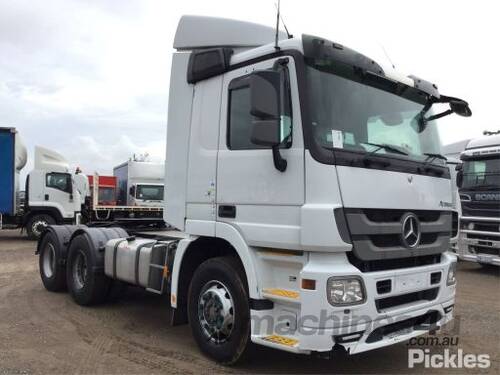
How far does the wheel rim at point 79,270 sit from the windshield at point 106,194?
1964 cm

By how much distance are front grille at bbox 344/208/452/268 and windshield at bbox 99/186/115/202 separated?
23825 mm

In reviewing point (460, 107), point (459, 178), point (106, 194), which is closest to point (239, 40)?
point (460, 107)

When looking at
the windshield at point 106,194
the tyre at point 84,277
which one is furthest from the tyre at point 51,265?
the windshield at point 106,194

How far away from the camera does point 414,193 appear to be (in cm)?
453

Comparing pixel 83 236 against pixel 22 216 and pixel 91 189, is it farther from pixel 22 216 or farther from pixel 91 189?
pixel 91 189

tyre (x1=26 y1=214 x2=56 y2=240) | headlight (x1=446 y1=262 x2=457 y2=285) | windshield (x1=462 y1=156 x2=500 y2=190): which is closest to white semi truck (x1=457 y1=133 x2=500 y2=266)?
windshield (x1=462 y1=156 x2=500 y2=190)

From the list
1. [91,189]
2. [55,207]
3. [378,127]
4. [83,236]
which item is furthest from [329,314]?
[91,189]

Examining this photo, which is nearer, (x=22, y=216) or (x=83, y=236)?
(x=83, y=236)

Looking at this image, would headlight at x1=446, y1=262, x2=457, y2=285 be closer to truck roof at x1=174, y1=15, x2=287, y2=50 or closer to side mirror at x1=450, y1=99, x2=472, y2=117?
side mirror at x1=450, y1=99, x2=472, y2=117

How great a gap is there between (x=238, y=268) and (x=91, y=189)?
20438mm

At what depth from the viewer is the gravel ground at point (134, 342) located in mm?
4734

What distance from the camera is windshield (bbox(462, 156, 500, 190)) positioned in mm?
10836

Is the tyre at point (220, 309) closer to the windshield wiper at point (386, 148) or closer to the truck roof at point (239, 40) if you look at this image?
the windshield wiper at point (386, 148)

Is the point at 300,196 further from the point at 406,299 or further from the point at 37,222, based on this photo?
the point at 37,222
